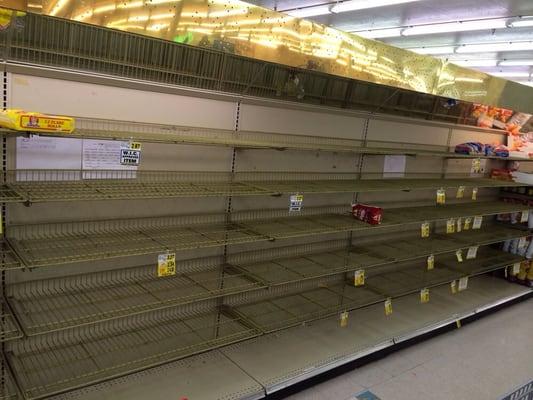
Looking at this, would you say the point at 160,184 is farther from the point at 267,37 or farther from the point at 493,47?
the point at 493,47

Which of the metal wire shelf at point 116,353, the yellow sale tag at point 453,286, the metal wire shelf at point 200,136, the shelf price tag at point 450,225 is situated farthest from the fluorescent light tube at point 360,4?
the metal wire shelf at point 116,353

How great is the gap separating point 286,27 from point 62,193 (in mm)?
1324

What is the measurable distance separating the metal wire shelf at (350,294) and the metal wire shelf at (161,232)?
1.99 feet

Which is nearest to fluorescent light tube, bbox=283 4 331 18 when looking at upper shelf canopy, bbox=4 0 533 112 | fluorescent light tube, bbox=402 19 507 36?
fluorescent light tube, bbox=402 19 507 36

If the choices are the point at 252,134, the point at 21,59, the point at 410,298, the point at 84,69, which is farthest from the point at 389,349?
the point at 21,59

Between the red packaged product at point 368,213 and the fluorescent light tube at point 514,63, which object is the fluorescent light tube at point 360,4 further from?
the fluorescent light tube at point 514,63

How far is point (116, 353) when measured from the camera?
2.45 m

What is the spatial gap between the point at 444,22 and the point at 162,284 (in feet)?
18.3

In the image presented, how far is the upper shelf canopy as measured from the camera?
5.36ft

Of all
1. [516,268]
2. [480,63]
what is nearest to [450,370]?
[516,268]

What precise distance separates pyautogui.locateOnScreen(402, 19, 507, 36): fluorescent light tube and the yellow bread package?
584cm

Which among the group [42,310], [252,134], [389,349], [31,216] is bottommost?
[389,349]

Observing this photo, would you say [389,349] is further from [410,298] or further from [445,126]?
[445,126]

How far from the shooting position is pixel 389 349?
3.14 meters
